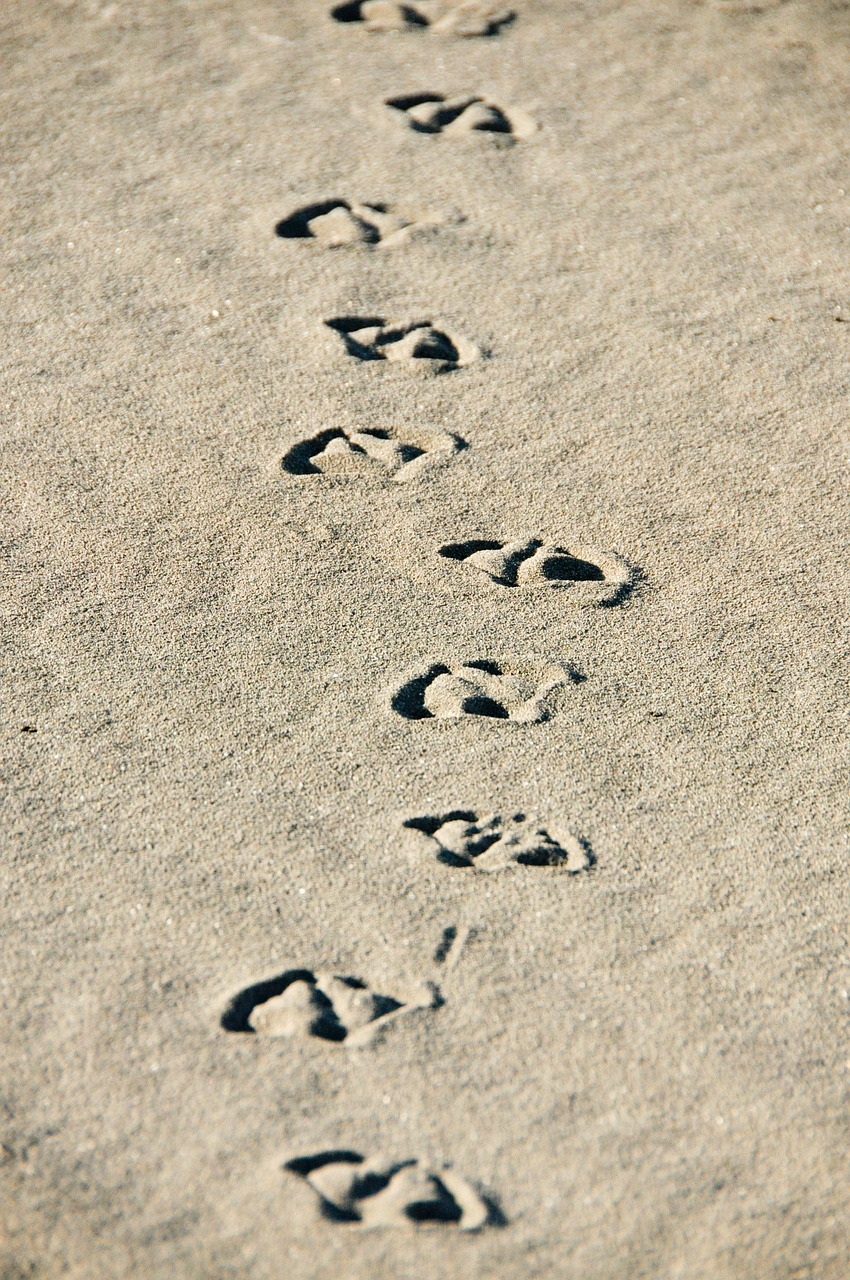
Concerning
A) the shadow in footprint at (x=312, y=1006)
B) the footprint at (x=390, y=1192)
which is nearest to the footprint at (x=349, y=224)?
the shadow in footprint at (x=312, y=1006)

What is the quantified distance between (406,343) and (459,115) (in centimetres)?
128

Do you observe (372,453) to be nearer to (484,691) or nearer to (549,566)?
(549,566)

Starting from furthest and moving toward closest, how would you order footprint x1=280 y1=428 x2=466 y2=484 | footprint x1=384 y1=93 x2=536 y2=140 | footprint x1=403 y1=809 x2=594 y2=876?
footprint x1=384 y1=93 x2=536 y2=140, footprint x1=280 y1=428 x2=466 y2=484, footprint x1=403 y1=809 x2=594 y2=876

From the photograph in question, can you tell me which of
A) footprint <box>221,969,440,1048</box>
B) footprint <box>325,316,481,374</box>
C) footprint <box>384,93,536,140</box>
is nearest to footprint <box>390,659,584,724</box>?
footprint <box>221,969,440,1048</box>

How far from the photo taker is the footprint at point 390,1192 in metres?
1.73

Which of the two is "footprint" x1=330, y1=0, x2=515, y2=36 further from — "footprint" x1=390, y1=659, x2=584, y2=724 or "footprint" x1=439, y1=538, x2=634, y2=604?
"footprint" x1=390, y1=659, x2=584, y2=724

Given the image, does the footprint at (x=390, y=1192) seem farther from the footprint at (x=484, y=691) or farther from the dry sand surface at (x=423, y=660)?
the footprint at (x=484, y=691)

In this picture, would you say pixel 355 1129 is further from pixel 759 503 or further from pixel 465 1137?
pixel 759 503

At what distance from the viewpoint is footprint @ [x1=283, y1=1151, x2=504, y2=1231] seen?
5.66 feet

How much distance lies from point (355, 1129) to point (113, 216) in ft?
9.30

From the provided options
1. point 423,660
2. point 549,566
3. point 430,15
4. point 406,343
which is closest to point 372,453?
point 406,343

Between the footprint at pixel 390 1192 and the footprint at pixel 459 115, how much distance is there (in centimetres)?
329

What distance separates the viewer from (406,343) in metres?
3.27

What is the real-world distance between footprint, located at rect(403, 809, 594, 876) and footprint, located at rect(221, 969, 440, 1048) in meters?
0.27
